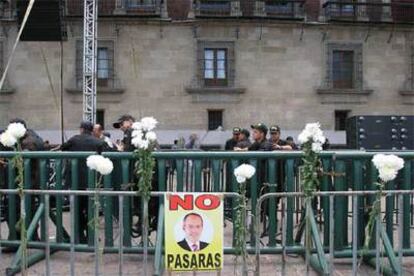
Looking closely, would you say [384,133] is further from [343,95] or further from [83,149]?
[343,95]

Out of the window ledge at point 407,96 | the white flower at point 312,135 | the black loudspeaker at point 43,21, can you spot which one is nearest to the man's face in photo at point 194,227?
the white flower at point 312,135

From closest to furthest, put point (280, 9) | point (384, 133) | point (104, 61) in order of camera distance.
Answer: point (384, 133)
point (104, 61)
point (280, 9)

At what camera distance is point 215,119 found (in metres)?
28.7

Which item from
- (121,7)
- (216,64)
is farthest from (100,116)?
(216,64)

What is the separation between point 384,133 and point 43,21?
13615mm

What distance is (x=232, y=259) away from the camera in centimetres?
684

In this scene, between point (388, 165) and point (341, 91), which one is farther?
point (341, 91)

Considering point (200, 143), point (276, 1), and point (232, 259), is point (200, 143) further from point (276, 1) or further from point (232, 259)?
point (232, 259)

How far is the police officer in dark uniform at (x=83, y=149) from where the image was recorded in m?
7.01

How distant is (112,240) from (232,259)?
4.61 feet

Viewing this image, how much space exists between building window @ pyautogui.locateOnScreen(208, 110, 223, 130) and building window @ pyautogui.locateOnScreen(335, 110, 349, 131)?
5.76 m

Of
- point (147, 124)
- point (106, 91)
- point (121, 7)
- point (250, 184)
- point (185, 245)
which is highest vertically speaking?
point (121, 7)

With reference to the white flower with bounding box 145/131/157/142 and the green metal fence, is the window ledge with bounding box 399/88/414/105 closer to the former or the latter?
the green metal fence

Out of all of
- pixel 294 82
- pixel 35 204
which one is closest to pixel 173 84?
pixel 294 82
